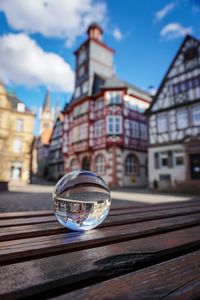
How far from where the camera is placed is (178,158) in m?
17.5

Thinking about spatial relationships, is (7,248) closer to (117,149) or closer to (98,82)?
(117,149)

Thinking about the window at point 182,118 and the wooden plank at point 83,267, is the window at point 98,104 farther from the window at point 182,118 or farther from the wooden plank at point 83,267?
the wooden plank at point 83,267

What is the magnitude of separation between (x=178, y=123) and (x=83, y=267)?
18.2 metres

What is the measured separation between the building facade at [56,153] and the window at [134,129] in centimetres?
1668

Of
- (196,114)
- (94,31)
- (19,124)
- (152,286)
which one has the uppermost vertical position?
(94,31)

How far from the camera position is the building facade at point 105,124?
2212 cm

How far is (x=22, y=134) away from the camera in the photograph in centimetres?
3136

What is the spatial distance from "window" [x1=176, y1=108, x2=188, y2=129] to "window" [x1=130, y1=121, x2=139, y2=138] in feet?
20.9

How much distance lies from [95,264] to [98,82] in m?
26.5

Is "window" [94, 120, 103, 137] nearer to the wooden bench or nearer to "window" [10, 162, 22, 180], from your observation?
"window" [10, 162, 22, 180]

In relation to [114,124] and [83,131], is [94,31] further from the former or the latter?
[114,124]

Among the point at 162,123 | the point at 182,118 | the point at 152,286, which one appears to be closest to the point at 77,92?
the point at 162,123

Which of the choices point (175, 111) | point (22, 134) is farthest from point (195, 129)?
point (22, 134)

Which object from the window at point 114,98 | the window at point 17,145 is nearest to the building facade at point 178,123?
the window at point 114,98
